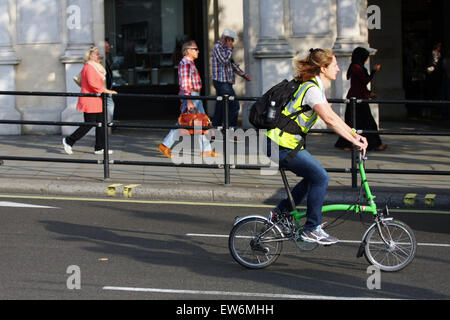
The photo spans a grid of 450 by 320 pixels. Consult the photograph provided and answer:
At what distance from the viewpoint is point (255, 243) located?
24.1 ft

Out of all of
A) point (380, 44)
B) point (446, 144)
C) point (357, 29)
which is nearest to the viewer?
point (446, 144)

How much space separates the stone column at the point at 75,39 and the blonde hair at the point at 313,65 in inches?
395

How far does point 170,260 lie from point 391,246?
1.93m

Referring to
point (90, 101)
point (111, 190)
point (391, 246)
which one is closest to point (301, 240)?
point (391, 246)

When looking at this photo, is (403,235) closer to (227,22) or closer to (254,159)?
(254,159)

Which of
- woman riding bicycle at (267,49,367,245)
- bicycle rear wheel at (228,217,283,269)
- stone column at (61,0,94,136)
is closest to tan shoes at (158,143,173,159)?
stone column at (61,0,94,136)

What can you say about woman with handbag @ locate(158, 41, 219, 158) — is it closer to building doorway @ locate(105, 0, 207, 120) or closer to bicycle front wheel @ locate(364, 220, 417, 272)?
bicycle front wheel @ locate(364, 220, 417, 272)

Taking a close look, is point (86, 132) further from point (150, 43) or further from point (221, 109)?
point (150, 43)

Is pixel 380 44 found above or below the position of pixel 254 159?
above

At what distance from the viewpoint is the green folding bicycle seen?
7.20 metres

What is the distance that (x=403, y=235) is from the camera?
717 centimetres
